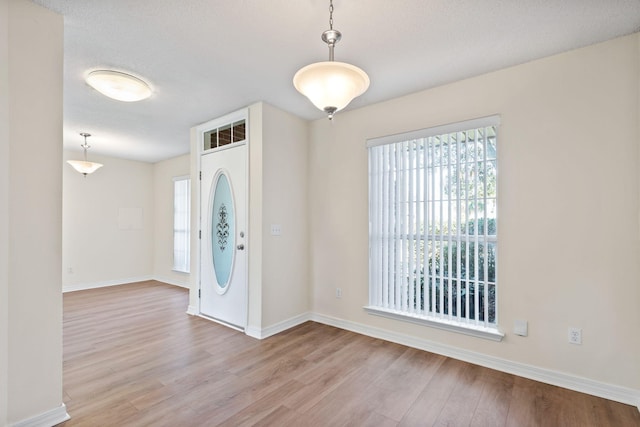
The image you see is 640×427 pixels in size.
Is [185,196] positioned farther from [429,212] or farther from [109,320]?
[429,212]

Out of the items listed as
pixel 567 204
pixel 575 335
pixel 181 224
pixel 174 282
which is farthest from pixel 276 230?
pixel 174 282

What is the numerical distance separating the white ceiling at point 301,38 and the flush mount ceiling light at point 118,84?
0.22ft

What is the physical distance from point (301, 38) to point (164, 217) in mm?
Result: 5345

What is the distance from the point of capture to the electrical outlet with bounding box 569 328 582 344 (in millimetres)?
2213

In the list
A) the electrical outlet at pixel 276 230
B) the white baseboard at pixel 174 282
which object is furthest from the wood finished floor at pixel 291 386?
the white baseboard at pixel 174 282

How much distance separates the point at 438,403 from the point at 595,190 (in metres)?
1.86

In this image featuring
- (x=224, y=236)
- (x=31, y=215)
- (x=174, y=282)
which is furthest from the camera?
(x=174, y=282)

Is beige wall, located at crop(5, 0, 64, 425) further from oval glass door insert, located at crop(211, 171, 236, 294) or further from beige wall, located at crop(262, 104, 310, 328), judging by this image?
oval glass door insert, located at crop(211, 171, 236, 294)

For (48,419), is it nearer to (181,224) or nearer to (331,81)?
(331,81)

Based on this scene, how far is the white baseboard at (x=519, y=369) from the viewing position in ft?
6.82

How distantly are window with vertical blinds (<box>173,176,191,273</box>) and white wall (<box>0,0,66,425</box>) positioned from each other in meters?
4.07

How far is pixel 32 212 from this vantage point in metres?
1.75

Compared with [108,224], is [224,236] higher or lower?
lower

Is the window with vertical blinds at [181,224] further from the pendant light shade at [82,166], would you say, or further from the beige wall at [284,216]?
the beige wall at [284,216]
